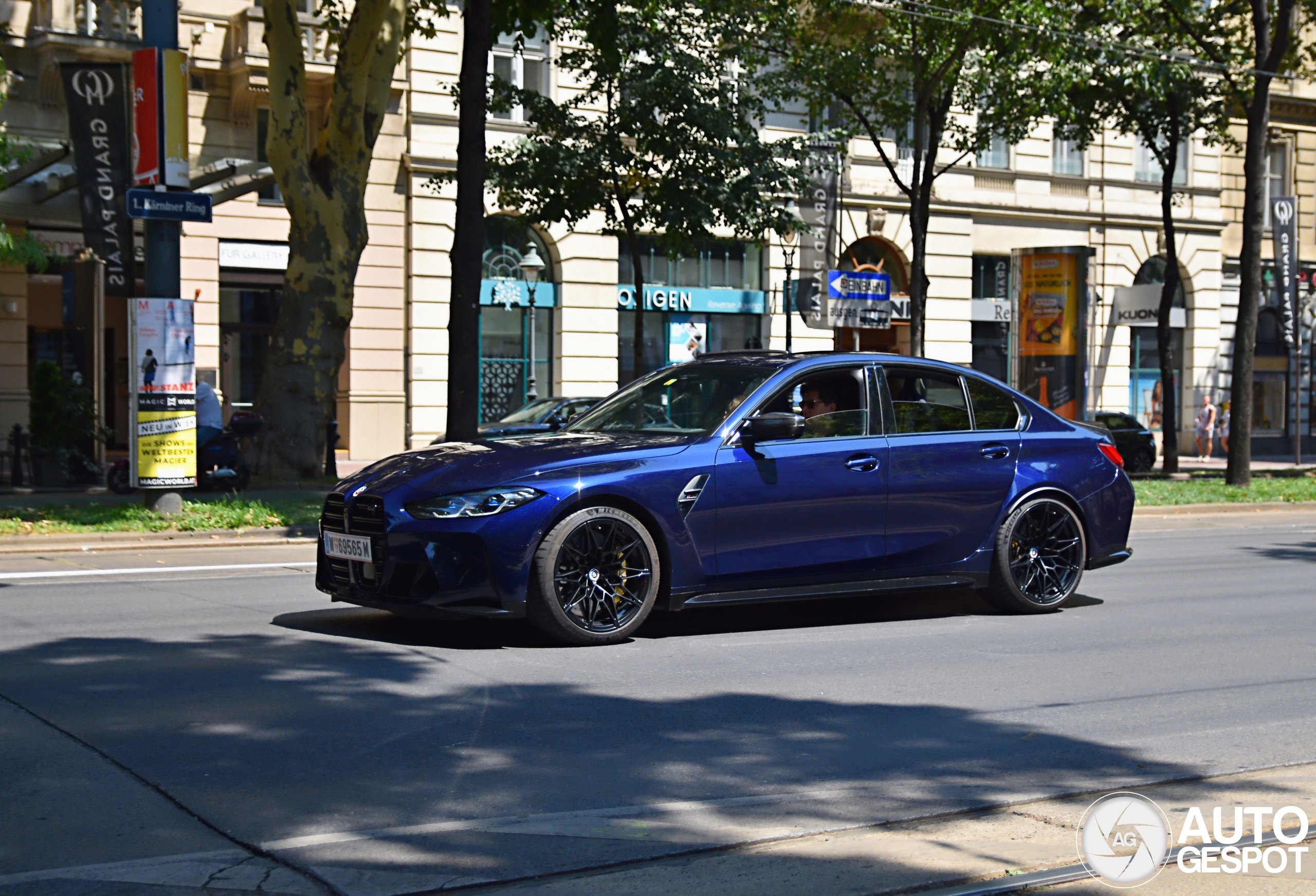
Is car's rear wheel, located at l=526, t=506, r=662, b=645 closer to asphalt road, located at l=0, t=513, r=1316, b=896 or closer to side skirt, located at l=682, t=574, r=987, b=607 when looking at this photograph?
asphalt road, located at l=0, t=513, r=1316, b=896

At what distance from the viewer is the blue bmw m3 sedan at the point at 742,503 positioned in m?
7.36

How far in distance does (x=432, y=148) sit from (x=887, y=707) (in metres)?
24.1

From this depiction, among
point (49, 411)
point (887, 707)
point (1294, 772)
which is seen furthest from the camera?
point (49, 411)

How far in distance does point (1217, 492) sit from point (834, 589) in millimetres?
15357

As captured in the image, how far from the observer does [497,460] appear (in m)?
7.56

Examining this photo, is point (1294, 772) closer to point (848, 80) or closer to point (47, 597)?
point (47, 597)

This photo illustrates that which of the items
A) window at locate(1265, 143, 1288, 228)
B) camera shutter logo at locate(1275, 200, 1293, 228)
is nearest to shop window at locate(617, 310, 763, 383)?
camera shutter logo at locate(1275, 200, 1293, 228)

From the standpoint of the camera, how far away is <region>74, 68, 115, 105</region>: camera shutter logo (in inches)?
804

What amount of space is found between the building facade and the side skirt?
52.8ft

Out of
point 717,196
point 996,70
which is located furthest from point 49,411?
point 996,70

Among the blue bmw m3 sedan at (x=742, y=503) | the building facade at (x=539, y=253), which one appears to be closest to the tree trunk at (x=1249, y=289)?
the building facade at (x=539, y=253)

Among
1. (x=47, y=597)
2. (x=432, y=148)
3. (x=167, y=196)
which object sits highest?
(x=432, y=148)

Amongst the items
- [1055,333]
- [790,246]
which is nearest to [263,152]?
[790,246]

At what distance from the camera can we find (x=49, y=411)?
19844 mm
